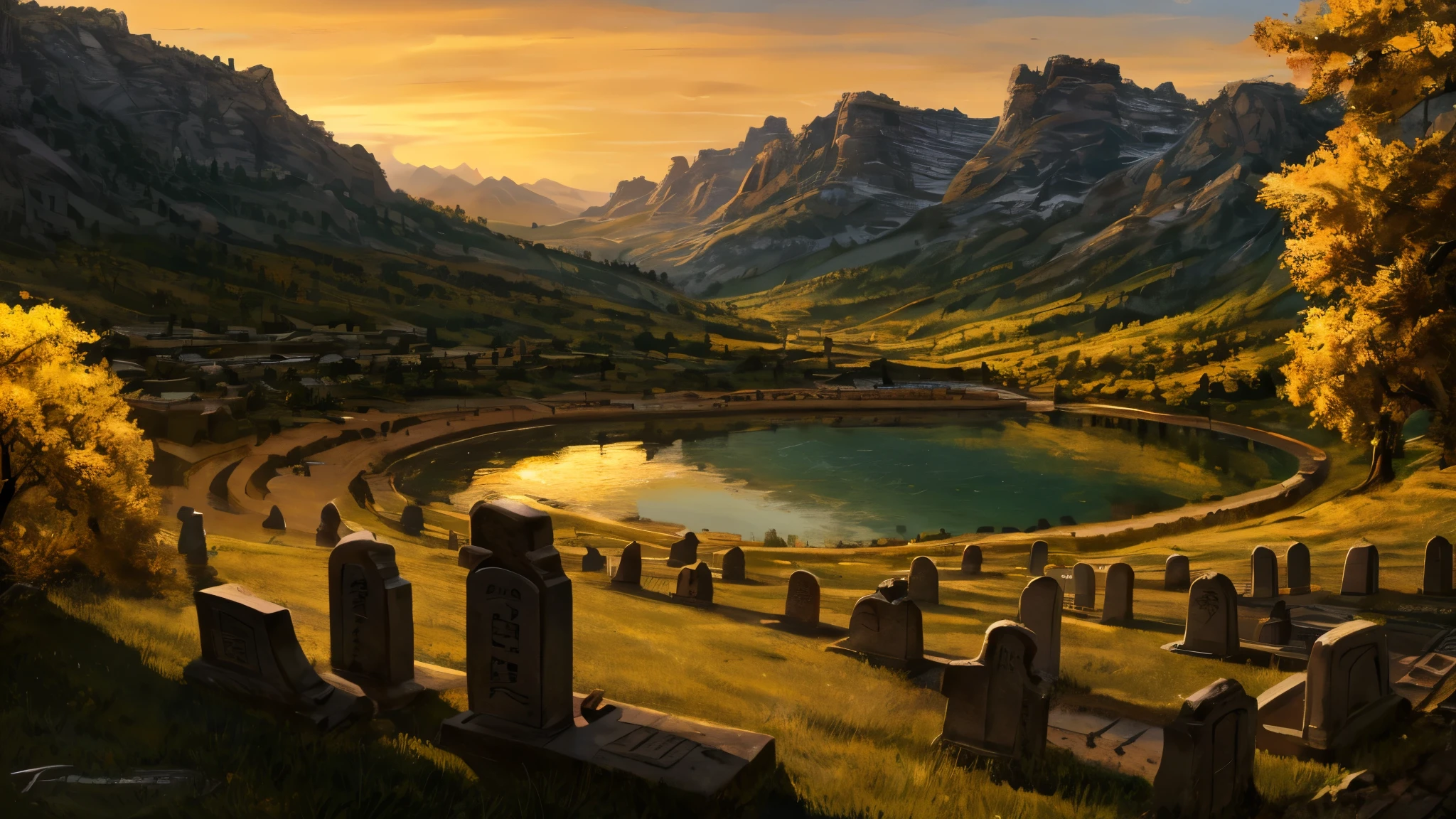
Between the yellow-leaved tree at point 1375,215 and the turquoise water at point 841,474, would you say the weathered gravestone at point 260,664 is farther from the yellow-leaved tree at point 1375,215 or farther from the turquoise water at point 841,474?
the turquoise water at point 841,474

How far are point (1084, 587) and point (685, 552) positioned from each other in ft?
36.3

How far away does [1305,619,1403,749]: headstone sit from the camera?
32.5 feet

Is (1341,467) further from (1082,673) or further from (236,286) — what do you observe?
(236,286)

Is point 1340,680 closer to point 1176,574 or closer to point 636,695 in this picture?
point 636,695

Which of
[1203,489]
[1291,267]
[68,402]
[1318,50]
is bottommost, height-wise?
[1203,489]

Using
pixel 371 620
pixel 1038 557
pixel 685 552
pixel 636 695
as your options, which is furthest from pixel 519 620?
pixel 1038 557

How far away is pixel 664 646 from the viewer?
14508 mm

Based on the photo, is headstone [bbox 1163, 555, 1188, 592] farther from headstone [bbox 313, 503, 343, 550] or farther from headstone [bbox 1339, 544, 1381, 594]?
headstone [bbox 313, 503, 343, 550]

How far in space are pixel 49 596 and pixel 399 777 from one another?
7696mm

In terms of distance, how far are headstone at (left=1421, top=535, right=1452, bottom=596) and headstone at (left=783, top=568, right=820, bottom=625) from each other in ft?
39.8

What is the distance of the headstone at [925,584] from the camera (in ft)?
64.9

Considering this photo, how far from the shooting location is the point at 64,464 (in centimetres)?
1307

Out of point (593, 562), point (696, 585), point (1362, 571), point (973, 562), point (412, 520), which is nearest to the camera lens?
point (1362, 571)

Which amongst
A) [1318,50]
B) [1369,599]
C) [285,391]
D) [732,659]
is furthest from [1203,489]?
[285,391]
